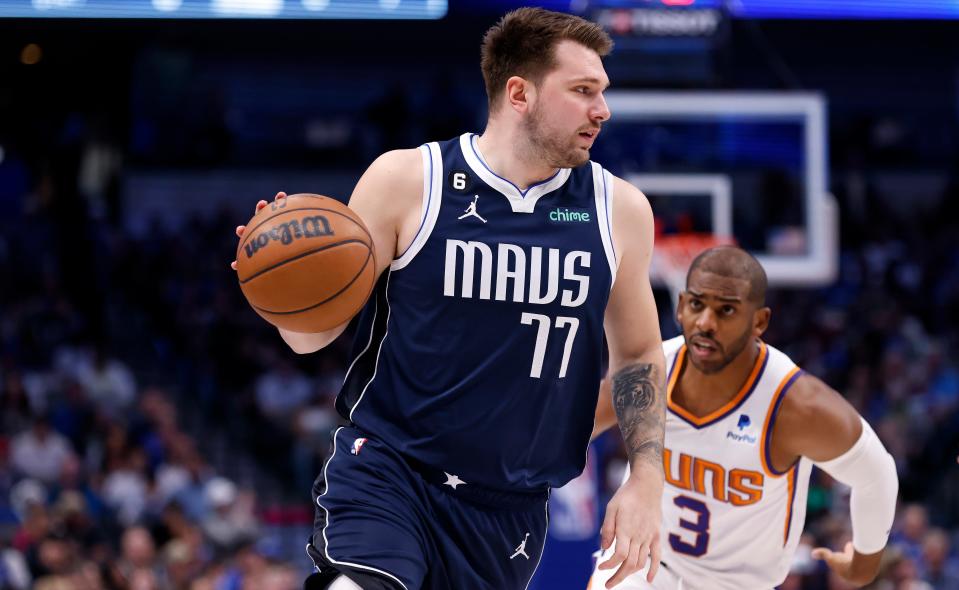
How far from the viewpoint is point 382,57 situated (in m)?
17.9

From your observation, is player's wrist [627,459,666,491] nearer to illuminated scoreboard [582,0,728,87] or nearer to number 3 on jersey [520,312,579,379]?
number 3 on jersey [520,312,579,379]

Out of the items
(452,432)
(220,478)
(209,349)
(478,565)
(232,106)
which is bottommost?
(220,478)

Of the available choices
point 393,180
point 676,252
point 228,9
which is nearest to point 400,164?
point 393,180

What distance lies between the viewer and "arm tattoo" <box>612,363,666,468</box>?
3588 mm

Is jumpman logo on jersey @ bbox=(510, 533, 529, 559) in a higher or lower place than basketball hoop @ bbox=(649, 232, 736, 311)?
lower

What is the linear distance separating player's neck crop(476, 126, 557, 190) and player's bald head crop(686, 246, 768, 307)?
3.47 feet

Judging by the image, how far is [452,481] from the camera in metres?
3.53

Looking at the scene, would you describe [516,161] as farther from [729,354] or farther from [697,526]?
[697,526]

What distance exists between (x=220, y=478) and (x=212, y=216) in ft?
16.2

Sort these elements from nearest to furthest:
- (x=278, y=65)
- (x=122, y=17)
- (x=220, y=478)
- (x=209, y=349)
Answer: (x=122, y=17)
(x=220, y=478)
(x=209, y=349)
(x=278, y=65)

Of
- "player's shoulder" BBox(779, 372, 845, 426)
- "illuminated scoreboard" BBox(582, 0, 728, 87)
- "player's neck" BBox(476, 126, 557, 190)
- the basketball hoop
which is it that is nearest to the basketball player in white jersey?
"player's shoulder" BBox(779, 372, 845, 426)

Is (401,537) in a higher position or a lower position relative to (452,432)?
lower

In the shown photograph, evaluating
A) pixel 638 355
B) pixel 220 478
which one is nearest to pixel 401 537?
pixel 638 355

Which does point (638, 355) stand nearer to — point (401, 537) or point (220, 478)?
point (401, 537)
